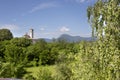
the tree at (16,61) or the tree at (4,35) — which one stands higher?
the tree at (4,35)

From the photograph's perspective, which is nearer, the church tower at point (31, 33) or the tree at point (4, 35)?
the tree at point (4, 35)

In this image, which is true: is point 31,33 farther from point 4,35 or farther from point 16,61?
point 16,61

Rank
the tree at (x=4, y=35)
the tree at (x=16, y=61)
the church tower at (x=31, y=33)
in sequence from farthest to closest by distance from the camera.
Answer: the church tower at (x=31, y=33)
the tree at (x=4, y=35)
the tree at (x=16, y=61)

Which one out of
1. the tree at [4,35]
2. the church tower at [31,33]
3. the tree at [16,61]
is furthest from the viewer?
the church tower at [31,33]

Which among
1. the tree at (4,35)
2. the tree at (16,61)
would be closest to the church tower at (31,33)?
the tree at (4,35)

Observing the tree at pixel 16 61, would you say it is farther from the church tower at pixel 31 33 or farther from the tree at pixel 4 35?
the church tower at pixel 31 33

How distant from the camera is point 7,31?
119250 mm

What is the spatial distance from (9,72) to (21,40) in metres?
43.8

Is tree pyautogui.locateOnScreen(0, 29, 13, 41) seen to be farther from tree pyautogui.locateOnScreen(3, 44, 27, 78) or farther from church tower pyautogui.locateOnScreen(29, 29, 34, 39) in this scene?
tree pyautogui.locateOnScreen(3, 44, 27, 78)

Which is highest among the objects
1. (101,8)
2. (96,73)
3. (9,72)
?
(101,8)

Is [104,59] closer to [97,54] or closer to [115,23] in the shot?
[97,54]

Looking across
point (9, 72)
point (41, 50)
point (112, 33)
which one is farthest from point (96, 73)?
point (41, 50)

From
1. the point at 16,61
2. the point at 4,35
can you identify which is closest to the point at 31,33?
the point at 4,35

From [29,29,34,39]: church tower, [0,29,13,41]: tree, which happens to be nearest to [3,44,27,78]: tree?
[0,29,13,41]: tree
